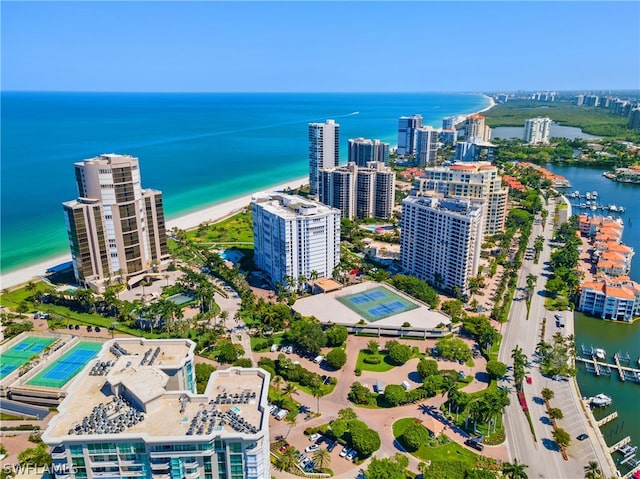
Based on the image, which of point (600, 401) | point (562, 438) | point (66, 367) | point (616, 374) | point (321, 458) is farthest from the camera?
point (616, 374)

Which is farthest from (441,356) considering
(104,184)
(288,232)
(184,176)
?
(184,176)

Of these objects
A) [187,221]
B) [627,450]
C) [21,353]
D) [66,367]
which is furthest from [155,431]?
[187,221]

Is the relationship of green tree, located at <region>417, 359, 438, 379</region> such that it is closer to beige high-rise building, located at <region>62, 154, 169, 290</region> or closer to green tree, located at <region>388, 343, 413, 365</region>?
green tree, located at <region>388, 343, 413, 365</region>

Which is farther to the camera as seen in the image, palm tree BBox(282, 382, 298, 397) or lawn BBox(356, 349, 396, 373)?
lawn BBox(356, 349, 396, 373)

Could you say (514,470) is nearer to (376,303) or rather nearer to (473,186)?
(376,303)

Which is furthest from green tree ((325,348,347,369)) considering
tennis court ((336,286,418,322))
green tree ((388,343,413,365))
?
tennis court ((336,286,418,322))

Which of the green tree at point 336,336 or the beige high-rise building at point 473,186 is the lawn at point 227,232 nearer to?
the beige high-rise building at point 473,186

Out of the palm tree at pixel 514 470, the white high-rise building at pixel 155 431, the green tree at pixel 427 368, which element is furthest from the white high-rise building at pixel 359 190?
the white high-rise building at pixel 155 431
